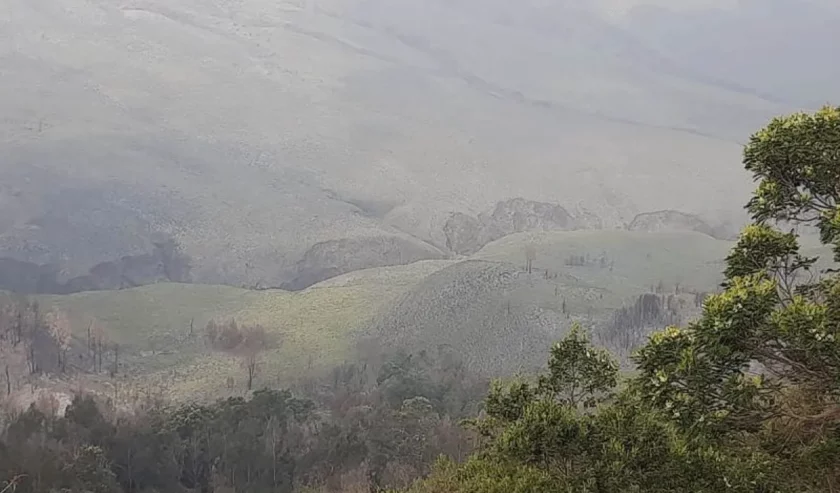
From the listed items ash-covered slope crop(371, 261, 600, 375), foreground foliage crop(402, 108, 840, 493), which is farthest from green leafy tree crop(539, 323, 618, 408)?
ash-covered slope crop(371, 261, 600, 375)

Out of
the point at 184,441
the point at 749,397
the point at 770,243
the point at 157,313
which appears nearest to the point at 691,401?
the point at 749,397

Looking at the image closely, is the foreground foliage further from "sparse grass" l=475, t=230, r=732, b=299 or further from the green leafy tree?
"sparse grass" l=475, t=230, r=732, b=299

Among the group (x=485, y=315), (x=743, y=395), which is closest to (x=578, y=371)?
(x=743, y=395)

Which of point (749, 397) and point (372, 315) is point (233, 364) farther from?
point (749, 397)

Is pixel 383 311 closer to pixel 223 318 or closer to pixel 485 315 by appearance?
pixel 485 315

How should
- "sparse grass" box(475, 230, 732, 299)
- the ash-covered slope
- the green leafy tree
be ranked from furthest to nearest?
"sparse grass" box(475, 230, 732, 299)
the ash-covered slope
the green leafy tree

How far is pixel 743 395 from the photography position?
493 inches

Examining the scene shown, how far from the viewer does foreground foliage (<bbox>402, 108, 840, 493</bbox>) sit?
1191cm

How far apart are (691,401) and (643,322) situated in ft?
410

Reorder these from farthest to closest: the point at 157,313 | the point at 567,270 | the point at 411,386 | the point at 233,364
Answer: the point at 567,270 → the point at 157,313 → the point at 233,364 → the point at 411,386

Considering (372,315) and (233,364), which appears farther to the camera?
(372,315)

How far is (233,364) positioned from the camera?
125 m

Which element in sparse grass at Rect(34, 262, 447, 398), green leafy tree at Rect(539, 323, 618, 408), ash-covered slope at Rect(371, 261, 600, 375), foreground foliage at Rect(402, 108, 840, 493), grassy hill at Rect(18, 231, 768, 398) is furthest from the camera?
sparse grass at Rect(34, 262, 447, 398)

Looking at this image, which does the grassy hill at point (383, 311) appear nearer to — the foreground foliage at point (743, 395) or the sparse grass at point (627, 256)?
the sparse grass at point (627, 256)
